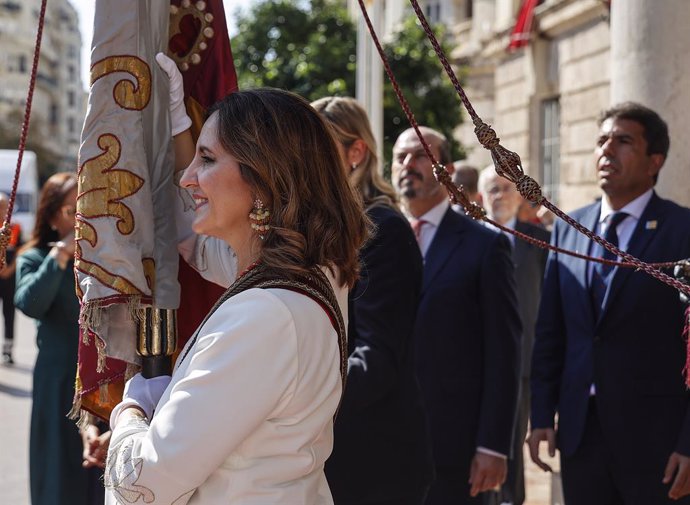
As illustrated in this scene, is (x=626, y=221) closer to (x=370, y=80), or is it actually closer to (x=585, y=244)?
(x=585, y=244)

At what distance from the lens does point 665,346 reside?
400 centimetres

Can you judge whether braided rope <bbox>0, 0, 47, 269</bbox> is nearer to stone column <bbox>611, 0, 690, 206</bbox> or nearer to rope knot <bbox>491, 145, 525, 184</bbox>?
rope knot <bbox>491, 145, 525, 184</bbox>

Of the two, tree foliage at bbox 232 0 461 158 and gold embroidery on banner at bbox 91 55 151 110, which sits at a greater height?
tree foliage at bbox 232 0 461 158

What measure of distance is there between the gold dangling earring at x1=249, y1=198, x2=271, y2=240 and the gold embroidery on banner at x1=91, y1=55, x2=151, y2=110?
662 millimetres

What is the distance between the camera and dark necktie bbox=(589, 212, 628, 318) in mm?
4176

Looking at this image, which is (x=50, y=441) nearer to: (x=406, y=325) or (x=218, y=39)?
(x=406, y=325)

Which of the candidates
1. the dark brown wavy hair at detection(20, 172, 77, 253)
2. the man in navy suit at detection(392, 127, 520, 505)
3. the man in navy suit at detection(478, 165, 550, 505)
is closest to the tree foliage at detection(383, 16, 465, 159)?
the man in navy suit at detection(478, 165, 550, 505)

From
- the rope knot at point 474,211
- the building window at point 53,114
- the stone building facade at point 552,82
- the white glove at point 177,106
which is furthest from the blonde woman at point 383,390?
the building window at point 53,114

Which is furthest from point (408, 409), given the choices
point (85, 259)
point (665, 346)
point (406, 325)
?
point (85, 259)

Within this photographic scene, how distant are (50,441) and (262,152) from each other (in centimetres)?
340

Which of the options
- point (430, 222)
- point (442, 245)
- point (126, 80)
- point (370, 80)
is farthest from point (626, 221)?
point (370, 80)

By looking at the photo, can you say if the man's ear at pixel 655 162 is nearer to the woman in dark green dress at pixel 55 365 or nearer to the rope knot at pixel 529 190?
the rope knot at pixel 529 190

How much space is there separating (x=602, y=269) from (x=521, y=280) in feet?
9.66

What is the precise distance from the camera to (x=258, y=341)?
2.19 m
